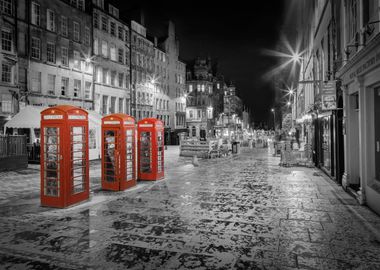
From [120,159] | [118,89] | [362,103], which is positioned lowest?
[120,159]

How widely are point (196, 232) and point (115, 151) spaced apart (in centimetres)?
561

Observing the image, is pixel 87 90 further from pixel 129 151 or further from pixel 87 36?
pixel 129 151

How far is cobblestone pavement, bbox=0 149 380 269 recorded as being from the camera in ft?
17.2

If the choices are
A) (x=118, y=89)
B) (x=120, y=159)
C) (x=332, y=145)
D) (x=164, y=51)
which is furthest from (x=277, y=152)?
(x=164, y=51)

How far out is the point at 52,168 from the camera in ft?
29.9

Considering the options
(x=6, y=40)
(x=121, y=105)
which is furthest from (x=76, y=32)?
(x=121, y=105)

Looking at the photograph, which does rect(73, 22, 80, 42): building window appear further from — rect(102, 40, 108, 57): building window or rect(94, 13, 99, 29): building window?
rect(102, 40, 108, 57): building window

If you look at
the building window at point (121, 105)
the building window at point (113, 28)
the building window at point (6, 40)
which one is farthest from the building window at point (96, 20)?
the building window at point (6, 40)

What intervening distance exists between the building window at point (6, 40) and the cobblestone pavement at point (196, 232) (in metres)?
21.9

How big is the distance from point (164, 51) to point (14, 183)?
47.8 m

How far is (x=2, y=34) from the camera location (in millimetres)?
26562

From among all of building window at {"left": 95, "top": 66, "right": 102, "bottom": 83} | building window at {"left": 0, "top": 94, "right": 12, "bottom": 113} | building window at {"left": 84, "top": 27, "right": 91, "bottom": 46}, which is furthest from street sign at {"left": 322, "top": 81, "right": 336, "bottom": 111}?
building window at {"left": 95, "top": 66, "right": 102, "bottom": 83}

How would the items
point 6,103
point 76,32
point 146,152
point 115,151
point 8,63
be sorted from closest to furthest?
point 115,151 < point 146,152 < point 6,103 < point 8,63 < point 76,32

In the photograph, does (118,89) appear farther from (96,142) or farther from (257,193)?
(257,193)
